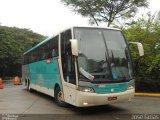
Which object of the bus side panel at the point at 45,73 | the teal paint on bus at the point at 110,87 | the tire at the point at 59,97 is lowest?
the tire at the point at 59,97

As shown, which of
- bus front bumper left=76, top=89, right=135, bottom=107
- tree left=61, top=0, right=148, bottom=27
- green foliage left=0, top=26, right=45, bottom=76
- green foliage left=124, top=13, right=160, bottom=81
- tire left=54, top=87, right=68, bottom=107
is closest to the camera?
bus front bumper left=76, top=89, right=135, bottom=107

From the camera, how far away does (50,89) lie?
51.7 feet

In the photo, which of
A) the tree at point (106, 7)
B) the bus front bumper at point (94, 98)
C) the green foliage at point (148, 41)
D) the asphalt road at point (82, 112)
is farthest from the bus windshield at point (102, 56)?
the tree at point (106, 7)

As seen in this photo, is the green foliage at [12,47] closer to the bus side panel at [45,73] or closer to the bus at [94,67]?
the bus side panel at [45,73]

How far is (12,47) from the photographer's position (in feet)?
178

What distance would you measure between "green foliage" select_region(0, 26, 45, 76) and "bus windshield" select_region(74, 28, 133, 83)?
39.2 meters

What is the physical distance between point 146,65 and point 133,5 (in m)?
16.6

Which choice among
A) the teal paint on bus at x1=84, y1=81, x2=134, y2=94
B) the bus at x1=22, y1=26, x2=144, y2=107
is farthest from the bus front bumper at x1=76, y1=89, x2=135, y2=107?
the teal paint on bus at x1=84, y1=81, x2=134, y2=94

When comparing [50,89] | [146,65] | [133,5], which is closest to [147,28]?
[146,65]

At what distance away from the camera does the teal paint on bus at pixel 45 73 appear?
14.5 metres

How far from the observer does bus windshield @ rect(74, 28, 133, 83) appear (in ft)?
37.4

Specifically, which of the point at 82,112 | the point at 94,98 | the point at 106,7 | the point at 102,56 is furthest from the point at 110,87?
the point at 106,7

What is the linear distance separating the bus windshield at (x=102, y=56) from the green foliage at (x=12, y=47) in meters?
39.2

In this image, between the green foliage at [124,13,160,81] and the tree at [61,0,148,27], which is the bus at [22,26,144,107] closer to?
the green foliage at [124,13,160,81]
